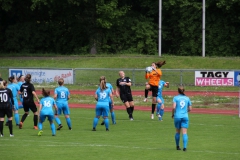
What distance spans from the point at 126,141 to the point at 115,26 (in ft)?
144

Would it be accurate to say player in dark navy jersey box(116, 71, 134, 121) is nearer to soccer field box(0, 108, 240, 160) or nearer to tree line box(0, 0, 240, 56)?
soccer field box(0, 108, 240, 160)

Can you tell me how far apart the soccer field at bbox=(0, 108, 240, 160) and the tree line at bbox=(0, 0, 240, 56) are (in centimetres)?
3342

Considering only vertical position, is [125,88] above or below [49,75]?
above

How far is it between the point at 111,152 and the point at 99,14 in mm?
44479

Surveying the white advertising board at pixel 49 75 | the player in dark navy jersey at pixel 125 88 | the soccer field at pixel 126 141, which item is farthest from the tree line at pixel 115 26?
the soccer field at pixel 126 141

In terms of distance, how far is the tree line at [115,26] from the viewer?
63425 millimetres

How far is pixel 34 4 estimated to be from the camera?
6291 cm

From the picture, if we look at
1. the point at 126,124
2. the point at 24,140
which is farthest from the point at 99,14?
the point at 24,140

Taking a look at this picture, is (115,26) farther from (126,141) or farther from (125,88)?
(126,141)

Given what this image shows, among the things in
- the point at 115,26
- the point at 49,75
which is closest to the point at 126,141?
the point at 49,75

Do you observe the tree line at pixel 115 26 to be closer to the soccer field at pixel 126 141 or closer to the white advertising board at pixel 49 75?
the white advertising board at pixel 49 75

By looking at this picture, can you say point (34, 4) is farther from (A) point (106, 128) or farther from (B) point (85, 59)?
(A) point (106, 128)

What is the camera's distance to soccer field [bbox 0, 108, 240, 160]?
19797mm

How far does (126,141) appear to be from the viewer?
2297cm
